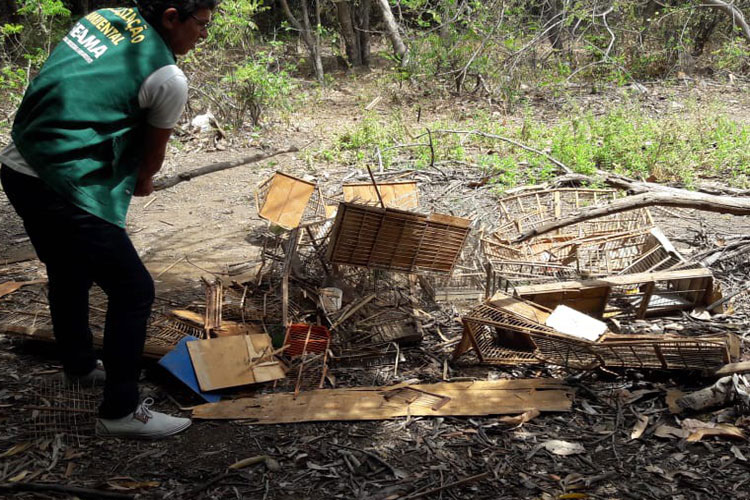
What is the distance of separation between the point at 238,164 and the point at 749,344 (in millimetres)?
7055

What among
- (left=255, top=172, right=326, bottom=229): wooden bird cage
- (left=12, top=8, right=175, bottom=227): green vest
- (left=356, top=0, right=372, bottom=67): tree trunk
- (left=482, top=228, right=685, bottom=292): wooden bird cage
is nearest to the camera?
(left=12, top=8, right=175, bottom=227): green vest

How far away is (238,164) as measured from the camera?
9.45 m

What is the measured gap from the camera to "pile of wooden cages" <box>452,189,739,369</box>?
12.2 ft

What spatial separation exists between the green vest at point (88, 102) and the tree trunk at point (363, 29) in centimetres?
1221

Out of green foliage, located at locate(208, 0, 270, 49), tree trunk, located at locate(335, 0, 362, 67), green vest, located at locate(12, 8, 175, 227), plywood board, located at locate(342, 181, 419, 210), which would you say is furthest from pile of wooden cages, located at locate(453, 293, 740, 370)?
tree trunk, located at locate(335, 0, 362, 67)

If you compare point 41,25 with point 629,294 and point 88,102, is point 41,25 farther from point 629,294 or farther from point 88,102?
point 629,294

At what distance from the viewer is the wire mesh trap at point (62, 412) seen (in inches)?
124

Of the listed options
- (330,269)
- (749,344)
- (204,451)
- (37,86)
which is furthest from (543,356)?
(37,86)

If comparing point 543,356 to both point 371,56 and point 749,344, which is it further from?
point 371,56

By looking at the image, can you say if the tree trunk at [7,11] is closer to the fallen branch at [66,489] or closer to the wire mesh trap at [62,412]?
the wire mesh trap at [62,412]

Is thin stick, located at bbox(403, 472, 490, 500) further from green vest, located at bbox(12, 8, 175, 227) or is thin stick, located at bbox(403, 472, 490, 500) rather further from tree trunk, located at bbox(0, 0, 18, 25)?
tree trunk, located at bbox(0, 0, 18, 25)

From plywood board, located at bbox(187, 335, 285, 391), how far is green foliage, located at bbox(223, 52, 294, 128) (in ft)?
23.4

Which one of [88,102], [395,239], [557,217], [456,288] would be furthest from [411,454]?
[557,217]

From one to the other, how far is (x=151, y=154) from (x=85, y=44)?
49 cm
